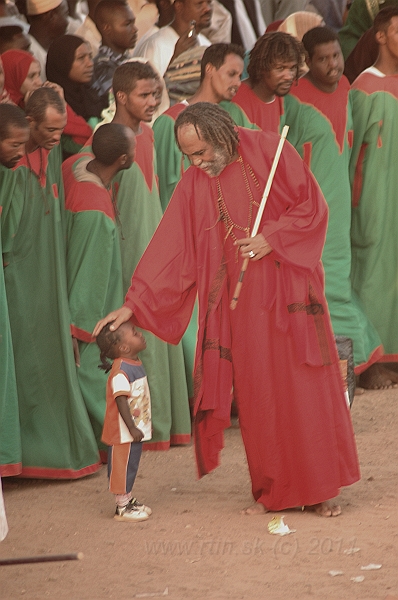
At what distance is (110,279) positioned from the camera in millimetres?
7156

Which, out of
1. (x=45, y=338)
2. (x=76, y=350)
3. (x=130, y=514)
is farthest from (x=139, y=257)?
(x=130, y=514)

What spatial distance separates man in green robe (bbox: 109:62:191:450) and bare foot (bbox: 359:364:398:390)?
2.24 meters

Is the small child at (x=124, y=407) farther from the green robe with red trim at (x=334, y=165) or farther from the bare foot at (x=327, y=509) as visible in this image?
the green robe with red trim at (x=334, y=165)

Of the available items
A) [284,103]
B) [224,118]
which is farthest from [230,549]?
[284,103]

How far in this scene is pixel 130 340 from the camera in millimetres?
5844

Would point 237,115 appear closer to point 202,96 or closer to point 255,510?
point 202,96

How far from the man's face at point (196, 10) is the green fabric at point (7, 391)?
2.95 meters

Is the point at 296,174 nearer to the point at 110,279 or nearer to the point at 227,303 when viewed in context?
the point at 227,303

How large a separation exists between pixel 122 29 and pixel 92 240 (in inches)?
87.2

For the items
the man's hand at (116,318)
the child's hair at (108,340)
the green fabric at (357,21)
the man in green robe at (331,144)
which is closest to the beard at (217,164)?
the man's hand at (116,318)

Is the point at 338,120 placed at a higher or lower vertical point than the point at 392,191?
higher

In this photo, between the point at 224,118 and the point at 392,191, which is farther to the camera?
the point at 392,191

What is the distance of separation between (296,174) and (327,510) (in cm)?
181

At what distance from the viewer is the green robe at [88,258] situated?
697 cm
